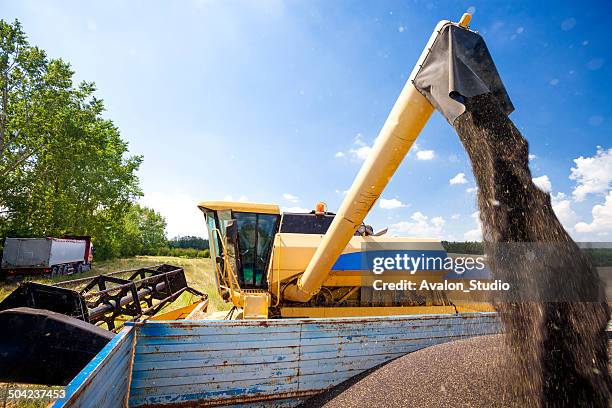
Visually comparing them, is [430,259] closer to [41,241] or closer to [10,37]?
[41,241]

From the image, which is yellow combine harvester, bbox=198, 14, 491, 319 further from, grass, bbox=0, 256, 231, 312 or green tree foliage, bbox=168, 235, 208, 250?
green tree foliage, bbox=168, 235, 208, 250

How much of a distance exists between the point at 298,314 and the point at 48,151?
2020 cm

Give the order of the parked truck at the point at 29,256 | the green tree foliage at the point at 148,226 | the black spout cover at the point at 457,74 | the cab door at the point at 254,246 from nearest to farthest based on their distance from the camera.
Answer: the black spout cover at the point at 457,74 → the cab door at the point at 254,246 → the parked truck at the point at 29,256 → the green tree foliage at the point at 148,226

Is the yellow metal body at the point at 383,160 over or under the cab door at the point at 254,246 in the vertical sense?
over

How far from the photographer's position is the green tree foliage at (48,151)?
16047mm

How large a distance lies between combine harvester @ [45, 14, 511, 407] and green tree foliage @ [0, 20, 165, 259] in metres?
18.5

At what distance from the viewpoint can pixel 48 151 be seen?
56.3ft

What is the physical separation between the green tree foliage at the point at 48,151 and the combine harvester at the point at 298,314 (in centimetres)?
1855

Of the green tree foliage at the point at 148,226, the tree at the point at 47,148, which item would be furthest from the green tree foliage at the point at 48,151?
the green tree foliage at the point at 148,226

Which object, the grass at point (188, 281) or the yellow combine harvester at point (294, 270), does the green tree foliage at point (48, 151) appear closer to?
the grass at point (188, 281)

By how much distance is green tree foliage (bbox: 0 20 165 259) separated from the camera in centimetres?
1605

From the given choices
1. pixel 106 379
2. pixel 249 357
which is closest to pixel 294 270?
pixel 249 357

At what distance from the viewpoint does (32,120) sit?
16.4 m

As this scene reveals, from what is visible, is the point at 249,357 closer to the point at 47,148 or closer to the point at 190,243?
the point at 47,148
